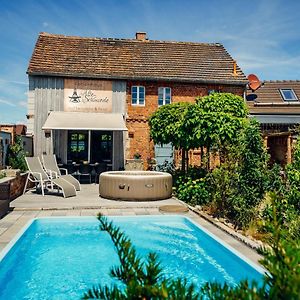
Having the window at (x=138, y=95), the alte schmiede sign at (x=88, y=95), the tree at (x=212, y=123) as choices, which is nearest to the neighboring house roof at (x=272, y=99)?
the window at (x=138, y=95)

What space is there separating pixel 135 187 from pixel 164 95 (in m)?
11.9

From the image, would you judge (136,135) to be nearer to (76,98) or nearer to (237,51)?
(76,98)

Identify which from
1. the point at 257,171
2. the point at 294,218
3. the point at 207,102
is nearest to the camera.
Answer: the point at 294,218

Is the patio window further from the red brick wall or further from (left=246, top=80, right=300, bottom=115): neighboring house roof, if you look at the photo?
(left=246, top=80, right=300, bottom=115): neighboring house roof

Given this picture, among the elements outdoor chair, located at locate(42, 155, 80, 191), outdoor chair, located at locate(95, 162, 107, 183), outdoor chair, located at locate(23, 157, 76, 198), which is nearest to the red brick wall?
outdoor chair, located at locate(95, 162, 107, 183)

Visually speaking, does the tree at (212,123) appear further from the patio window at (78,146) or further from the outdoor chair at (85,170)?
the patio window at (78,146)

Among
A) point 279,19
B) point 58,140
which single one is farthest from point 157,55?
point 279,19

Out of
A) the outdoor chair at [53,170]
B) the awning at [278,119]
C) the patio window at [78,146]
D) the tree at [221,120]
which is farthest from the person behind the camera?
the awning at [278,119]

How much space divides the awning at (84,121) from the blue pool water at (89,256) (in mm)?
9699

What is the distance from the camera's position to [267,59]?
24281mm

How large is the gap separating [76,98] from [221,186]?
15.1 m

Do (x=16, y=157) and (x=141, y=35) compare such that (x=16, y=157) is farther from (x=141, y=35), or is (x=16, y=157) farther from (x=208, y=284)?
(x=208, y=284)

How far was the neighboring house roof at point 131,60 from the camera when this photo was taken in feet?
78.2

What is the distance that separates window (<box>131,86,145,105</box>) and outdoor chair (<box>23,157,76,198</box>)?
978cm
